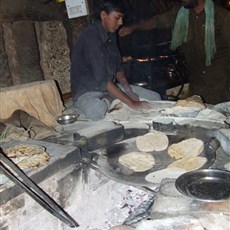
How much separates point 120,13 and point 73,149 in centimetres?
262

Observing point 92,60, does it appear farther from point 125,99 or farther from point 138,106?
point 138,106

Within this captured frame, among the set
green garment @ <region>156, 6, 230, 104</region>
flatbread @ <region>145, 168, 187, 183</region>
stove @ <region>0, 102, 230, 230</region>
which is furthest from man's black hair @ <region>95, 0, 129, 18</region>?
flatbread @ <region>145, 168, 187, 183</region>

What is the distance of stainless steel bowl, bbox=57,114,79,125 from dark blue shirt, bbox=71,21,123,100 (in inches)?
21.6

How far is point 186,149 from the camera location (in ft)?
12.3

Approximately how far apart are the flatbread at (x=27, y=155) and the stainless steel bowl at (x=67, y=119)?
1366 millimetres

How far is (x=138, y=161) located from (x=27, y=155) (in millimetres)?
1226

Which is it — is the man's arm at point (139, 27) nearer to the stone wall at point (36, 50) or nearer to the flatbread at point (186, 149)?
the stone wall at point (36, 50)

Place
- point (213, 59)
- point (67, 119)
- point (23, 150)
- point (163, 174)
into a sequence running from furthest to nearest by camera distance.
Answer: point (213, 59) < point (67, 119) < point (23, 150) < point (163, 174)

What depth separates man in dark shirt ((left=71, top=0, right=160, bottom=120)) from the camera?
5.17m

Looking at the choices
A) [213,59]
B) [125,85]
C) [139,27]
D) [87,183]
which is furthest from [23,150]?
[213,59]

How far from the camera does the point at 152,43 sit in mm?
8750

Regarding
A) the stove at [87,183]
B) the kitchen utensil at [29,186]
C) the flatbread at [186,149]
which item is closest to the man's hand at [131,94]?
the stove at [87,183]

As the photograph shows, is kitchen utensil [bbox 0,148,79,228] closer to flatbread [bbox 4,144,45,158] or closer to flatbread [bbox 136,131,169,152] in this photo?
flatbread [bbox 4,144,45,158]

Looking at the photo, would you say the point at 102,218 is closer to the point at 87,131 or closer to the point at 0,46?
the point at 87,131
